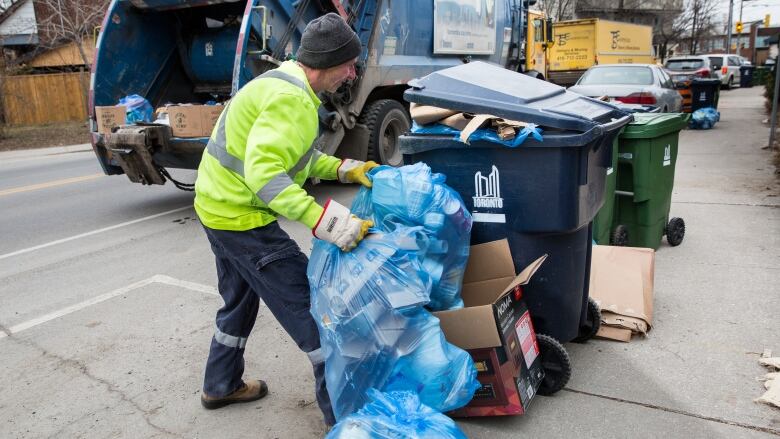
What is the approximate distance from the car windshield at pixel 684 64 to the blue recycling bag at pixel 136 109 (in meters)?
19.3

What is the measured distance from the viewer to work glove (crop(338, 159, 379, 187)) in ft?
8.70

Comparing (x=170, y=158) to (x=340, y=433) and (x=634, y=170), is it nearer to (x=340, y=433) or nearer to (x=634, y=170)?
(x=634, y=170)

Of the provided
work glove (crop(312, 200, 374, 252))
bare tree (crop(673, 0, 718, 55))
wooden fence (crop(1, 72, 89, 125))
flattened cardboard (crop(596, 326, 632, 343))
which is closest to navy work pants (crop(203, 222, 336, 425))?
work glove (crop(312, 200, 374, 252))

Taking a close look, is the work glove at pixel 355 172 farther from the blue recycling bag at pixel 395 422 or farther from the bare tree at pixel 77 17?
the bare tree at pixel 77 17

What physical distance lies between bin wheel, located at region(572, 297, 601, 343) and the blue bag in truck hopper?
49.3 inches

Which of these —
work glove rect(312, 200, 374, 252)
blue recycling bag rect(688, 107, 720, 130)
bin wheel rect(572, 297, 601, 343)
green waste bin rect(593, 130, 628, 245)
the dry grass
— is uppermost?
work glove rect(312, 200, 374, 252)

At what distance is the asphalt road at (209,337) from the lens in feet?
8.96

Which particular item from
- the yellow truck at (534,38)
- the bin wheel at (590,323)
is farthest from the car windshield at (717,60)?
the bin wheel at (590,323)

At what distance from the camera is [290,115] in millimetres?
2234

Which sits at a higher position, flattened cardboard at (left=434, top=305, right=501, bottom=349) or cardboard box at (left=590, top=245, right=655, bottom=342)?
flattened cardboard at (left=434, top=305, right=501, bottom=349)

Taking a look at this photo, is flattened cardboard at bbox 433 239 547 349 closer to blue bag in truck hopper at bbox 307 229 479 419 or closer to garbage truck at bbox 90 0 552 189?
blue bag in truck hopper at bbox 307 229 479 419

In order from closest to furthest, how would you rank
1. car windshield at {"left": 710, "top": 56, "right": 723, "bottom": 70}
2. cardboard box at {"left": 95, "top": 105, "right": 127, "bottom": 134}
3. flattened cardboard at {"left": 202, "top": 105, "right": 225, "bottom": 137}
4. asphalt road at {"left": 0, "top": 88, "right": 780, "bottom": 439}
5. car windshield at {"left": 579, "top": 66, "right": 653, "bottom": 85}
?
asphalt road at {"left": 0, "top": 88, "right": 780, "bottom": 439} < flattened cardboard at {"left": 202, "top": 105, "right": 225, "bottom": 137} < cardboard box at {"left": 95, "top": 105, "right": 127, "bottom": 134} < car windshield at {"left": 579, "top": 66, "right": 653, "bottom": 85} < car windshield at {"left": 710, "top": 56, "right": 723, "bottom": 70}

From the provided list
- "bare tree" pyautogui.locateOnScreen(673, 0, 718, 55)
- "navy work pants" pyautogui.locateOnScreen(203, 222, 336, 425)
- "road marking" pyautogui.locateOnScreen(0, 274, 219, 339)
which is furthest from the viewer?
"bare tree" pyautogui.locateOnScreen(673, 0, 718, 55)

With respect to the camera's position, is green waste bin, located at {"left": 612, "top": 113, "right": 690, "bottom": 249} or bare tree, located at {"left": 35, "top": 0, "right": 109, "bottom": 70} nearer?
green waste bin, located at {"left": 612, "top": 113, "right": 690, "bottom": 249}
